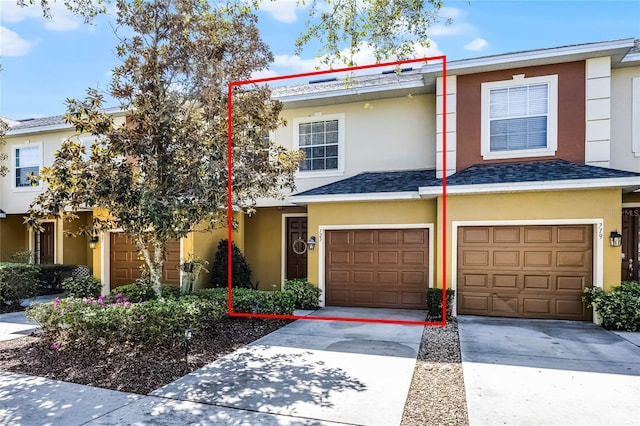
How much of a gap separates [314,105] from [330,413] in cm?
925

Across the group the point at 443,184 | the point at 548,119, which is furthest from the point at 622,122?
the point at 443,184

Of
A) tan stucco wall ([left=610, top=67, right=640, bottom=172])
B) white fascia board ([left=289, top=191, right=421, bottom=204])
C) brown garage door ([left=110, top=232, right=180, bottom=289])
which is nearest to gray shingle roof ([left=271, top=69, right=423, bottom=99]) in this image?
white fascia board ([left=289, top=191, right=421, bottom=204])

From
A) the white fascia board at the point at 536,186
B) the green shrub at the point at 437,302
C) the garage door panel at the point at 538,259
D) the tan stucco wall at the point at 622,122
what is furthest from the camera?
the tan stucco wall at the point at 622,122

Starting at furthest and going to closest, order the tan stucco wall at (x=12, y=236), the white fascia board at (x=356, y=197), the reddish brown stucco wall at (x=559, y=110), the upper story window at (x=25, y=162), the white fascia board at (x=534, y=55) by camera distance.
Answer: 1. the tan stucco wall at (x=12, y=236)
2. the upper story window at (x=25, y=162)
3. the white fascia board at (x=356, y=197)
4. the reddish brown stucco wall at (x=559, y=110)
5. the white fascia board at (x=534, y=55)

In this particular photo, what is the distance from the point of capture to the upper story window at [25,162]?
15070 mm

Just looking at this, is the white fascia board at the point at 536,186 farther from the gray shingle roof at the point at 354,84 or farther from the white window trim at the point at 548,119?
the gray shingle roof at the point at 354,84

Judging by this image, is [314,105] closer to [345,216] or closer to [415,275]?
[345,216]

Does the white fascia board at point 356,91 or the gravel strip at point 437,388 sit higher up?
the white fascia board at point 356,91

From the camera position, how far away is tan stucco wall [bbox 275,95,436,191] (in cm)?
1102

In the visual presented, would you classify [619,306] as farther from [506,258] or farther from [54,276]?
[54,276]

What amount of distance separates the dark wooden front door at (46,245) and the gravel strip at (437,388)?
613 inches

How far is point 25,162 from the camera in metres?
15.3

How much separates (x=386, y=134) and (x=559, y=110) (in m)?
4.27

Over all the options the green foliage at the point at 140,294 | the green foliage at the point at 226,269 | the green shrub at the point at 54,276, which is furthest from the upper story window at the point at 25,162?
the green foliage at the point at 140,294
